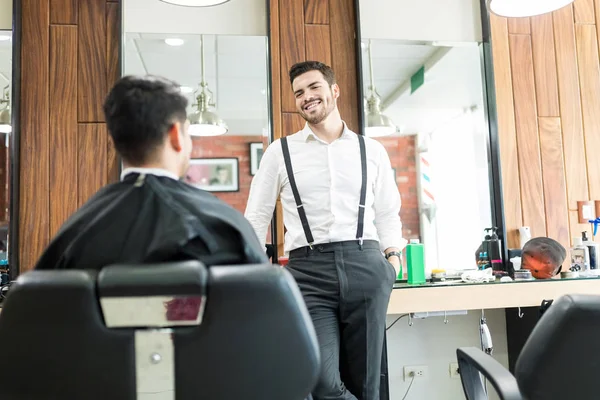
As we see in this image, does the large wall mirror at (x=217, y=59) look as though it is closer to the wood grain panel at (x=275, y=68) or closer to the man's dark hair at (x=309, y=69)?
the wood grain panel at (x=275, y=68)

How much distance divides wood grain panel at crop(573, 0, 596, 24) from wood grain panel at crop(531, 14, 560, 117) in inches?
7.0

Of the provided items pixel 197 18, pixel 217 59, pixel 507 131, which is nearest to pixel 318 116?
pixel 217 59

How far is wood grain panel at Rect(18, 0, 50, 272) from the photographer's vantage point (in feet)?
8.44

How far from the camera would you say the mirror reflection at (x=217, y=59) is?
2.82 m

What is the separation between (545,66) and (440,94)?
632 mm

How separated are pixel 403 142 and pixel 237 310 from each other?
276 centimetres

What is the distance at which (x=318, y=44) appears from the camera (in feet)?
9.43

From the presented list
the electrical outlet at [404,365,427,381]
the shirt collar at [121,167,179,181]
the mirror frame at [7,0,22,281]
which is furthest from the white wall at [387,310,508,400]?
the shirt collar at [121,167,179,181]

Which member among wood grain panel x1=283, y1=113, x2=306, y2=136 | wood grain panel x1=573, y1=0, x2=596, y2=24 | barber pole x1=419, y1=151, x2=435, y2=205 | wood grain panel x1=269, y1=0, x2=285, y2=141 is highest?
wood grain panel x1=573, y1=0, x2=596, y2=24

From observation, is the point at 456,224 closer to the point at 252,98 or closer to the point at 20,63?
the point at 252,98

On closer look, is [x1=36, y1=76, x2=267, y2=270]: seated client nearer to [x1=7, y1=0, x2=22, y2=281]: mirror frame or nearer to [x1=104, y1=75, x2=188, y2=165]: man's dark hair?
[x1=104, y1=75, x2=188, y2=165]: man's dark hair

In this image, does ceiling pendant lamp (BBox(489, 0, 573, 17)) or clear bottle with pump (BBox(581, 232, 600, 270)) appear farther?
clear bottle with pump (BBox(581, 232, 600, 270))

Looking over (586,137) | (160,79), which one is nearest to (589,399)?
(160,79)

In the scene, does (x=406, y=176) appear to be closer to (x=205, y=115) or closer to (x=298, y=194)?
(x=205, y=115)
